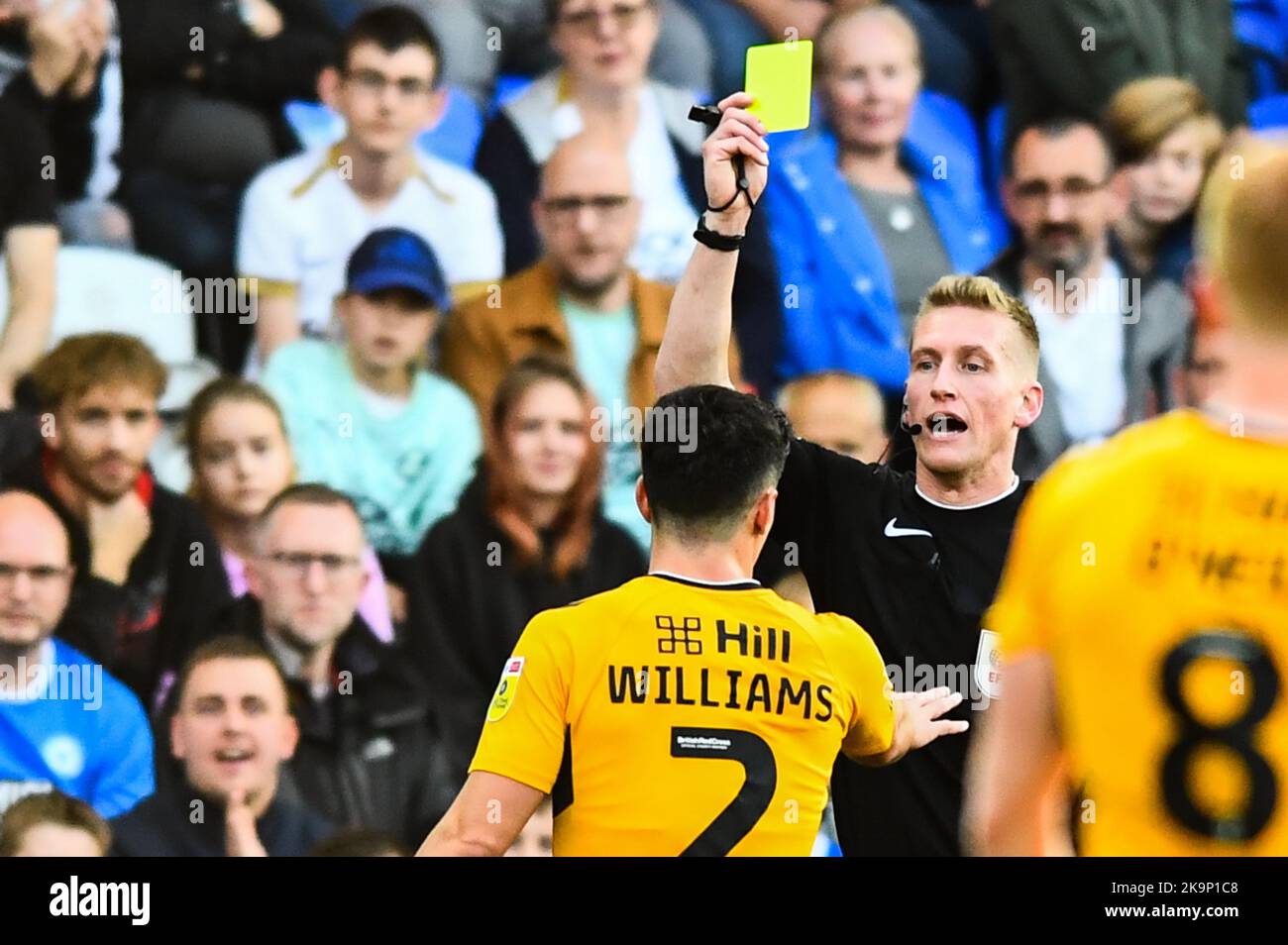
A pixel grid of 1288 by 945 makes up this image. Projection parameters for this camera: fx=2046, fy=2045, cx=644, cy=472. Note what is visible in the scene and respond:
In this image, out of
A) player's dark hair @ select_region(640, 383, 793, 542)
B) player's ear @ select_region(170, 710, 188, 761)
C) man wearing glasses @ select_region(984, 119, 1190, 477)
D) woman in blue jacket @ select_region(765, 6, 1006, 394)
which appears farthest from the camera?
man wearing glasses @ select_region(984, 119, 1190, 477)

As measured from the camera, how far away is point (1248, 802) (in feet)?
7.24

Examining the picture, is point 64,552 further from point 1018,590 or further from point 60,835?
point 1018,590

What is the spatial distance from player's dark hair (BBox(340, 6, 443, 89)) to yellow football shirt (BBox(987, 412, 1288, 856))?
15.6 ft

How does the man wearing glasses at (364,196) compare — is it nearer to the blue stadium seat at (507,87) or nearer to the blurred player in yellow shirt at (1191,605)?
the blue stadium seat at (507,87)

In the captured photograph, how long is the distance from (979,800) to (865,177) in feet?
15.5

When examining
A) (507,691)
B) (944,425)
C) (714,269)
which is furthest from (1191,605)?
(944,425)

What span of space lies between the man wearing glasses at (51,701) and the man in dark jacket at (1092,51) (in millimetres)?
3496

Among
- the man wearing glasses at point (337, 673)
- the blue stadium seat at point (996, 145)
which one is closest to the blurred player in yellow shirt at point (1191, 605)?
the man wearing glasses at point (337, 673)

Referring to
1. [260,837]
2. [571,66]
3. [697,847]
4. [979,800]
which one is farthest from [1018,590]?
[571,66]

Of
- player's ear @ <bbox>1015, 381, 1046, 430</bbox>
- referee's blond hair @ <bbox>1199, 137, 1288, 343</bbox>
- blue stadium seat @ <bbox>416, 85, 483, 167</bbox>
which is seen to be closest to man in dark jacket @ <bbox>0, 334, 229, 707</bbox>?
blue stadium seat @ <bbox>416, 85, 483, 167</bbox>

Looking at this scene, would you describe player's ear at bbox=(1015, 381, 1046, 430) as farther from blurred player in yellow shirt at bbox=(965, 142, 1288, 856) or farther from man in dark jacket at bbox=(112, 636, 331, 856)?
man in dark jacket at bbox=(112, 636, 331, 856)

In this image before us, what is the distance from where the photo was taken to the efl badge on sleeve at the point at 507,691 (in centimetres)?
320

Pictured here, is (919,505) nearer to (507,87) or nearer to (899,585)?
(899,585)

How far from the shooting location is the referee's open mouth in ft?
13.5
